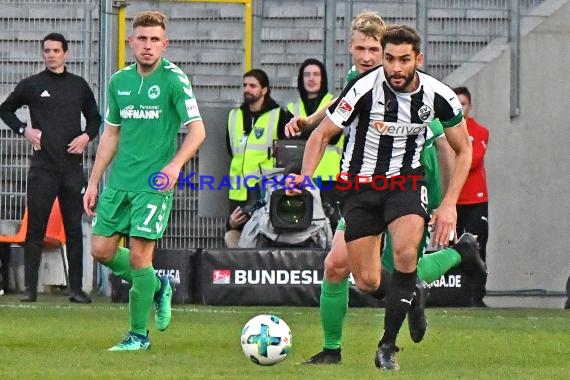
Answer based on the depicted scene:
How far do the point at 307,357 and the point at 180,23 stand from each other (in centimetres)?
732

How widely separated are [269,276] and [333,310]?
535cm

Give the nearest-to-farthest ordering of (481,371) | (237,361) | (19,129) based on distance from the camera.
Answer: (481,371), (237,361), (19,129)

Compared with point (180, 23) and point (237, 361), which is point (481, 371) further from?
point (180, 23)

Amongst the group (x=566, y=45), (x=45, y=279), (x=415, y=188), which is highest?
(x=566, y=45)

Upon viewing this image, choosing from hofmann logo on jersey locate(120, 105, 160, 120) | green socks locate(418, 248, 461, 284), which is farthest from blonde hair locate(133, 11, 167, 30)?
green socks locate(418, 248, 461, 284)

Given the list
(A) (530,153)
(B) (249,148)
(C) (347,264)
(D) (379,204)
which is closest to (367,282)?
(C) (347,264)

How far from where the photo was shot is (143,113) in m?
9.34

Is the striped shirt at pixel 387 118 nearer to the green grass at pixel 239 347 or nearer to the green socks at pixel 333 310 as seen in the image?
the green socks at pixel 333 310

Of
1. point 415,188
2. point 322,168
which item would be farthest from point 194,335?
point 322,168

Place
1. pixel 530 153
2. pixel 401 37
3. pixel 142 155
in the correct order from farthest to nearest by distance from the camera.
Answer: pixel 530 153 < pixel 142 155 < pixel 401 37

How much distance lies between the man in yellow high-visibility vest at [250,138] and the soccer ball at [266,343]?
6.34m

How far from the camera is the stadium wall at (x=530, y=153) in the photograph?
15664 millimetres

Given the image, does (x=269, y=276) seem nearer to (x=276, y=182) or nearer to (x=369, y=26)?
(x=276, y=182)

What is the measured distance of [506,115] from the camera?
625 inches
